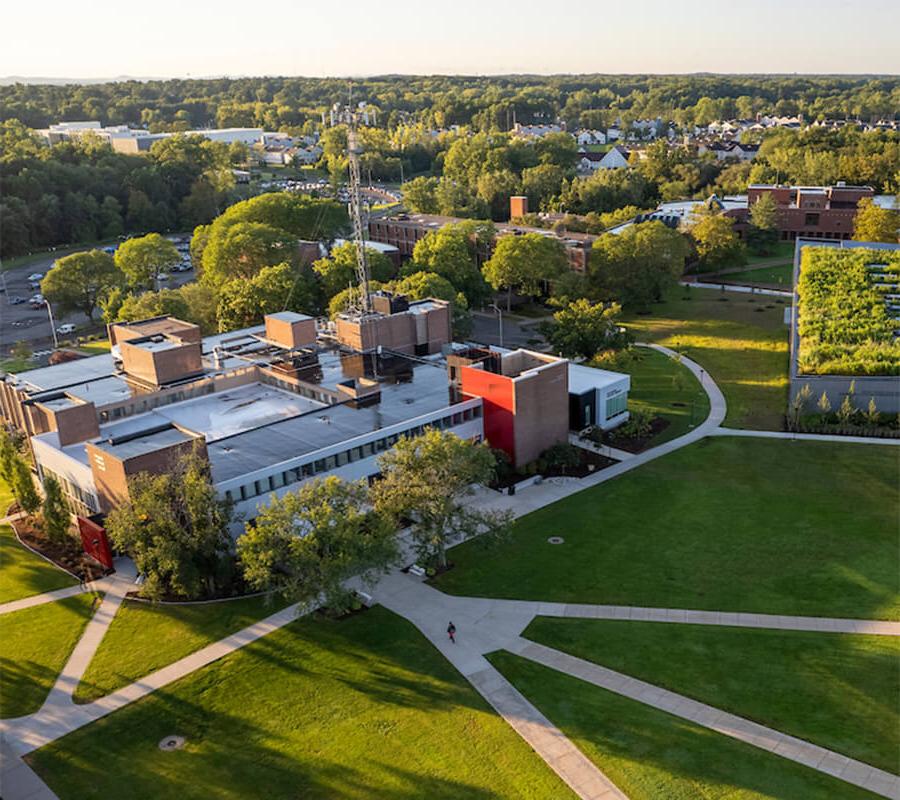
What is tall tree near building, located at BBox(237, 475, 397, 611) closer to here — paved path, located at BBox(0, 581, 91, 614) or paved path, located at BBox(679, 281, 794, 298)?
paved path, located at BBox(0, 581, 91, 614)

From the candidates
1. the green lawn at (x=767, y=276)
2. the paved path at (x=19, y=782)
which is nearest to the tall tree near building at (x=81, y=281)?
the paved path at (x=19, y=782)

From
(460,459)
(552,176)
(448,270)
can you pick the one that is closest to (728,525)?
(460,459)

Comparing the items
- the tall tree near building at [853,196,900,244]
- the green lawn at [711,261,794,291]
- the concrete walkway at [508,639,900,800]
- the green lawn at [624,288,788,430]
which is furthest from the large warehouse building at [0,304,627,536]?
the tall tree near building at [853,196,900,244]

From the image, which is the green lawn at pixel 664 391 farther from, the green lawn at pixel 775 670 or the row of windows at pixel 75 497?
the row of windows at pixel 75 497

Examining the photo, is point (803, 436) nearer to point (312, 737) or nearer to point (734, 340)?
point (734, 340)

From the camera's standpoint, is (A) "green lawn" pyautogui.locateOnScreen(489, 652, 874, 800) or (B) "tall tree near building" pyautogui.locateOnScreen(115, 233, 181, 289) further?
(B) "tall tree near building" pyautogui.locateOnScreen(115, 233, 181, 289)

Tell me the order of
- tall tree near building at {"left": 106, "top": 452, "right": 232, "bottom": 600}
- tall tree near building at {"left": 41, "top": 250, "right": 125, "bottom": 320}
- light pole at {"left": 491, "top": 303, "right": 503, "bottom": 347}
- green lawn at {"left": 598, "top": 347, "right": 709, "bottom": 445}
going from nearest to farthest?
tall tree near building at {"left": 106, "top": 452, "right": 232, "bottom": 600} < green lawn at {"left": 598, "top": 347, "right": 709, "bottom": 445} < light pole at {"left": 491, "top": 303, "right": 503, "bottom": 347} < tall tree near building at {"left": 41, "top": 250, "right": 125, "bottom": 320}

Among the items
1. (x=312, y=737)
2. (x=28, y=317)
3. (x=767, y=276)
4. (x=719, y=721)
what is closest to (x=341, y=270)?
(x=28, y=317)
